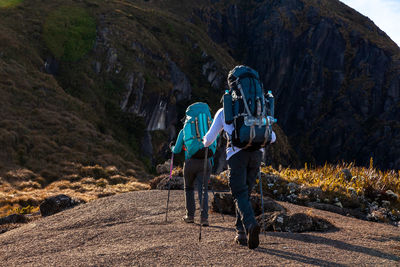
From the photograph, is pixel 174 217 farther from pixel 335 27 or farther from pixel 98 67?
pixel 335 27

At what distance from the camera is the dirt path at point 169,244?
13.3ft

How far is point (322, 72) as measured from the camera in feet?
332

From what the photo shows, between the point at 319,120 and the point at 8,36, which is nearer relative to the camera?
the point at 8,36

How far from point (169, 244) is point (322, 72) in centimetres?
10532

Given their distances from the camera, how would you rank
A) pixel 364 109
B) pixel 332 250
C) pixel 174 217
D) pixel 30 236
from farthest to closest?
pixel 364 109
pixel 174 217
pixel 30 236
pixel 332 250

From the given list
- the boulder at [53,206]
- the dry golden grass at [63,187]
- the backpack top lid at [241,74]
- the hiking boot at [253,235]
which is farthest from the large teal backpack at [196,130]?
the dry golden grass at [63,187]

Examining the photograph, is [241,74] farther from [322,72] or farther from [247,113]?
[322,72]

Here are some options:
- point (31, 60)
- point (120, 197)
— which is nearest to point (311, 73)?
point (31, 60)

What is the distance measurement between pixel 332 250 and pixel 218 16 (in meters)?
112

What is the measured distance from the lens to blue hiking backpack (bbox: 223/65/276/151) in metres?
4.38

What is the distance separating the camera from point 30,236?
5859mm

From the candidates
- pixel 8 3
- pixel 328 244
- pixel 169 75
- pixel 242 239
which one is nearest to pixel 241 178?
pixel 242 239

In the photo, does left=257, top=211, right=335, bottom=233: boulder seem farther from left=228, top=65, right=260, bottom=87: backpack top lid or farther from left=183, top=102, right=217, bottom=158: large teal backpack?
left=228, top=65, right=260, bottom=87: backpack top lid

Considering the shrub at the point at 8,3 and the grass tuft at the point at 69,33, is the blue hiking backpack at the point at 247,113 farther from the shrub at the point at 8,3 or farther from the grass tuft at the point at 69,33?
the shrub at the point at 8,3
